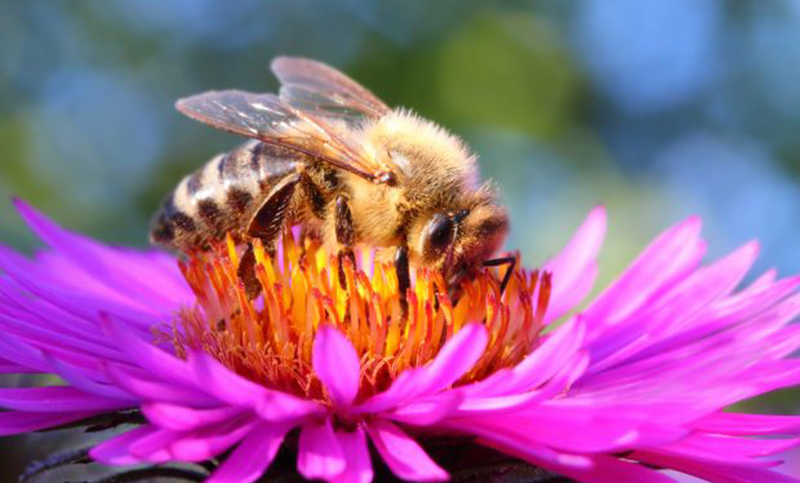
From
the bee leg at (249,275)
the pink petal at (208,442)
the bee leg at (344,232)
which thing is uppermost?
the bee leg at (344,232)

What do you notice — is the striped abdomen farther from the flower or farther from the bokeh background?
the bokeh background

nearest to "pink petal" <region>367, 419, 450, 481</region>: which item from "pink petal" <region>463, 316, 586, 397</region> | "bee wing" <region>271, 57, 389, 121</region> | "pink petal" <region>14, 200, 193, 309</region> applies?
"pink petal" <region>463, 316, 586, 397</region>

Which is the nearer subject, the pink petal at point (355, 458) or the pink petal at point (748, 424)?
the pink petal at point (355, 458)

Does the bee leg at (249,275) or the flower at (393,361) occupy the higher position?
the bee leg at (249,275)

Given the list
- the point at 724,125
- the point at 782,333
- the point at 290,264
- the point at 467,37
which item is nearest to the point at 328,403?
the point at 290,264

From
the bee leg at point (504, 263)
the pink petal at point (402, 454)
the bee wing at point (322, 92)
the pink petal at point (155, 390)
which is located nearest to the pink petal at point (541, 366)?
the pink petal at point (402, 454)

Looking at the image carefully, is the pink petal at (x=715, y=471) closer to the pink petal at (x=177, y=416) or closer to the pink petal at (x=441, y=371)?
the pink petal at (x=441, y=371)

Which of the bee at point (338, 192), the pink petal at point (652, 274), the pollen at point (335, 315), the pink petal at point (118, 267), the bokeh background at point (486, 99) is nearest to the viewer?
the pollen at point (335, 315)
